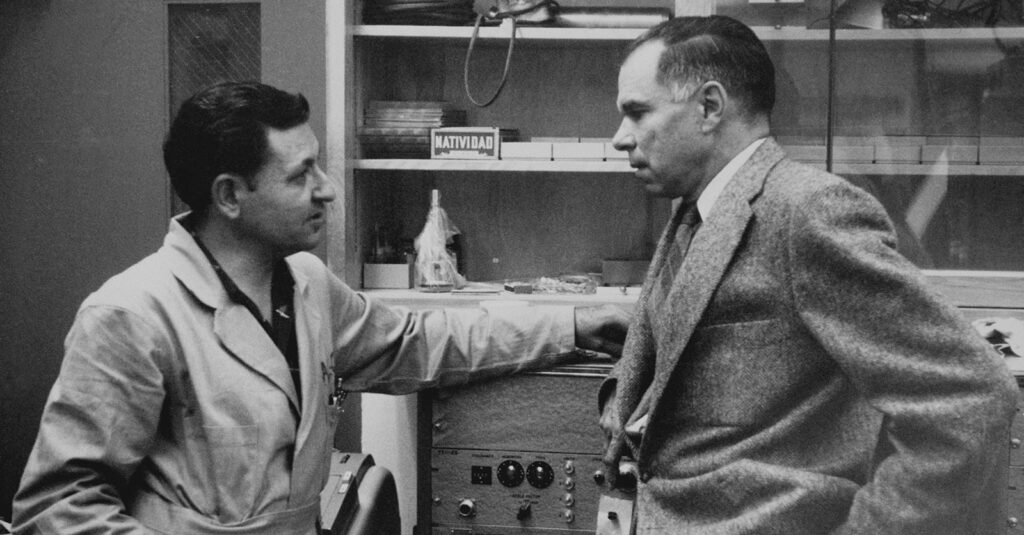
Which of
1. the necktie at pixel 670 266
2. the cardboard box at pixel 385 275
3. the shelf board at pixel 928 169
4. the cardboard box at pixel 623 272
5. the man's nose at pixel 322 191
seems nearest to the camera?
the necktie at pixel 670 266

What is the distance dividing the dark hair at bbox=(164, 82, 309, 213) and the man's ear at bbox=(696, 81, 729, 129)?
696 millimetres

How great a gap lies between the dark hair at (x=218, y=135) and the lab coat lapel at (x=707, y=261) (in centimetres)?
73

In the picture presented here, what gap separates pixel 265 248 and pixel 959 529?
1138 millimetres

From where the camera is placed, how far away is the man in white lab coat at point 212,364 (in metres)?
1.42

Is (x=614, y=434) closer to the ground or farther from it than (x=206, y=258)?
closer to the ground

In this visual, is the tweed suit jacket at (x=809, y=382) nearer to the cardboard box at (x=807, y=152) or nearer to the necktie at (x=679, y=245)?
the necktie at (x=679, y=245)

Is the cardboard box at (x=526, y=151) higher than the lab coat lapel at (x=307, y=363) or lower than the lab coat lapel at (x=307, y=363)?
higher

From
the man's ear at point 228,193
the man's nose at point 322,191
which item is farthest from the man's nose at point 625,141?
the man's ear at point 228,193

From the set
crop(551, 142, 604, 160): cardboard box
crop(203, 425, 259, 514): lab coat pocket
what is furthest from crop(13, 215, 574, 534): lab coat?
crop(551, 142, 604, 160): cardboard box

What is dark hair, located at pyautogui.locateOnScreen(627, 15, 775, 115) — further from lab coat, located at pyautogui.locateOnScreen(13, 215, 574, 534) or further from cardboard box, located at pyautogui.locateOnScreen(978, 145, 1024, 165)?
cardboard box, located at pyautogui.locateOnScreen(978, 145, 1024, 165)

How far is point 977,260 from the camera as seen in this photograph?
8.93 feet

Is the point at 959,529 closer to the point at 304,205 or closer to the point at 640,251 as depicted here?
the point at 304,205

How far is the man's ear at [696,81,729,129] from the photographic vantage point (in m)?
1.48

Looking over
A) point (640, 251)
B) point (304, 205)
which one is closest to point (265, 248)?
point (304, 205)
